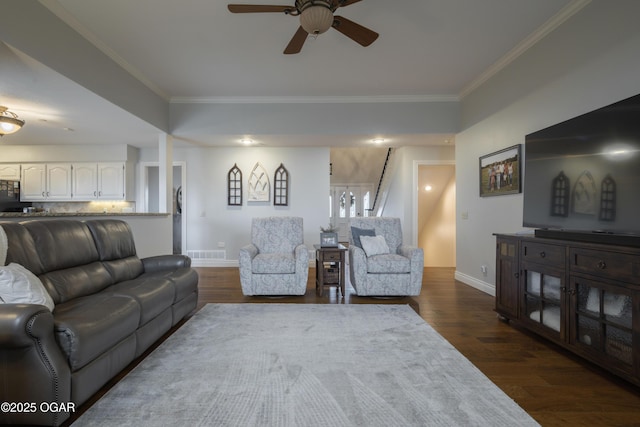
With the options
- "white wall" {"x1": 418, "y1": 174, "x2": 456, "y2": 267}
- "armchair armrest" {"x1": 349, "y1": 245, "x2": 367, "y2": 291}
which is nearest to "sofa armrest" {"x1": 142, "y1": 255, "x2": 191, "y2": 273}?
"armchair armrest" {"x1": 349, "y1": 245, "x2": 367, "y2": 291}

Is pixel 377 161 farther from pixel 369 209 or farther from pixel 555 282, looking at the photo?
pixel 555 282

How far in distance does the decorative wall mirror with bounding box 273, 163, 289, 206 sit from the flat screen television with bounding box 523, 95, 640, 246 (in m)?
4.10

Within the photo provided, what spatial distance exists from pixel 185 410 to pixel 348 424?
833mm

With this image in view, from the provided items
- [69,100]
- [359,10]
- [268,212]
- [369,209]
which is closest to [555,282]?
[359,10]

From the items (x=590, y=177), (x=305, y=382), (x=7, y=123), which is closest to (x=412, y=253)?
(x=590, y=177)

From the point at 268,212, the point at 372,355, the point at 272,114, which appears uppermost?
the point at 272,114

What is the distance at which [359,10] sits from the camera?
272 cm

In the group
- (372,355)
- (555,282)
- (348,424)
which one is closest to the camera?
(348,424)

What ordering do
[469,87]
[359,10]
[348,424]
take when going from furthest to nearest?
[469,87], [359,10], [348,424]

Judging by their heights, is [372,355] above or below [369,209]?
below

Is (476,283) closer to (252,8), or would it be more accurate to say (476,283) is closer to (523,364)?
(523,364)

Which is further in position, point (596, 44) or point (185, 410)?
point (596, 44)

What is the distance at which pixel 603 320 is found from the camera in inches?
73.8

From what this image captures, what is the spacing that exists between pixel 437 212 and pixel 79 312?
22.1 ft
